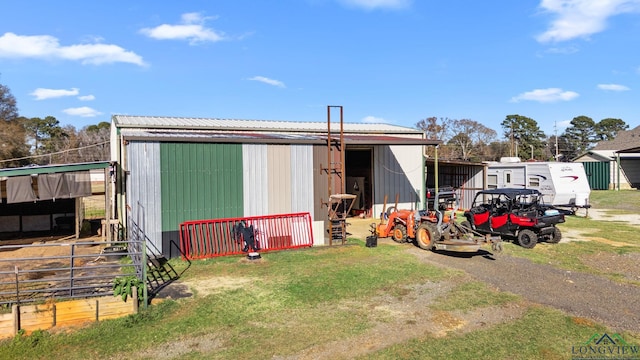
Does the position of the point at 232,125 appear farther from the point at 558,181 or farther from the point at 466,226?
the point at 558,181

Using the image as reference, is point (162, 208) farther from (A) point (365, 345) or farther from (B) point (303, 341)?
(A) point (365, 345)

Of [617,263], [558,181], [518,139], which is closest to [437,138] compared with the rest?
[518,139]

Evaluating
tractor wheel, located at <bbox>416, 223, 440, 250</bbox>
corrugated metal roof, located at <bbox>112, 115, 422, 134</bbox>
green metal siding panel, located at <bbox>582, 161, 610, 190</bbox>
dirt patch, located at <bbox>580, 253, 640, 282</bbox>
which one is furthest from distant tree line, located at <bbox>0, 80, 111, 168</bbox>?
green metal siding panel, located at <bbox>582, 161, 610, 190</bbox>

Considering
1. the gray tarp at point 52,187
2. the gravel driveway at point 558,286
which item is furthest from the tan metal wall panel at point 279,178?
the gray tarp at point 52,187

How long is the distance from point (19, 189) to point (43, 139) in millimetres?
50489

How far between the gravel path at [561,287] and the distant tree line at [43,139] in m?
36.5

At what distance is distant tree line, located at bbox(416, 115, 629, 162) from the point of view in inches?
2189

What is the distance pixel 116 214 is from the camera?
13.6 metres

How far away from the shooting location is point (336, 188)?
1312 cm

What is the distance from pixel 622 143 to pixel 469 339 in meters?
45.9

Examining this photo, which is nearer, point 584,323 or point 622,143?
point 584,323

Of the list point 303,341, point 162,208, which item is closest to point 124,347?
point 303,341

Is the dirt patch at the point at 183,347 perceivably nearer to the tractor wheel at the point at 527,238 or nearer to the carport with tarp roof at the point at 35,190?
the carport with tarp roof at the point at 35,190

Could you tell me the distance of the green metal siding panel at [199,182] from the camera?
10.9 metres
